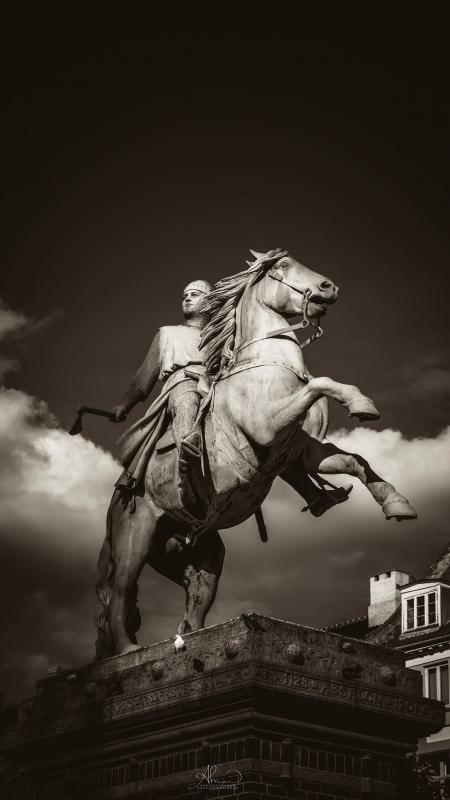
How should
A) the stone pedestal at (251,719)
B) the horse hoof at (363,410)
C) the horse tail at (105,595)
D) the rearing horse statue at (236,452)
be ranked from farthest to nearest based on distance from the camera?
the horse tail at (105,595) < the rearing horse statue at (236,452) < the horse hoof at (363,410) < the stone pedestal at (251,719)

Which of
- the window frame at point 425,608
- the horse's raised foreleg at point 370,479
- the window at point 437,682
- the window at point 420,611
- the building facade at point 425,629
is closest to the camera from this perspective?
the horse's raised foreleg at point 370,479

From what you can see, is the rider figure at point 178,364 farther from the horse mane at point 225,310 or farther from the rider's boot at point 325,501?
the rider's boot at point 325,501

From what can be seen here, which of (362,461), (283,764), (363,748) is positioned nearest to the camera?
(283,764)

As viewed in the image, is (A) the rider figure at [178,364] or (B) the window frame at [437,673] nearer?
(A) the rider figure at [178,364]

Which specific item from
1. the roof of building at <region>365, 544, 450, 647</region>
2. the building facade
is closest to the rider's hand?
the building facade

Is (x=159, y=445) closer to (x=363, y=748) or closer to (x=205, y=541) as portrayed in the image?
(x=205, y=541)

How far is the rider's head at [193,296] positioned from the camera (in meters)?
15.4

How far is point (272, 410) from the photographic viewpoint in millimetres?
12898

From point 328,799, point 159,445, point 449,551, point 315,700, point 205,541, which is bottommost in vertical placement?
point 328,799

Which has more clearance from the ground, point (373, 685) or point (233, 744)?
point (373, 685)

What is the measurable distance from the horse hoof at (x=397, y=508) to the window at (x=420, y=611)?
31.1m

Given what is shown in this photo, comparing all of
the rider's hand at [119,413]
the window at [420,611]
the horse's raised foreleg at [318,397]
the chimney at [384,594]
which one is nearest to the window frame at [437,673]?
the window at [420,611]

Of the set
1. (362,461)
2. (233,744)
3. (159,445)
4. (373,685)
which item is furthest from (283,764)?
(159,445)

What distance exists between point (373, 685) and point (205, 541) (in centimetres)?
308
